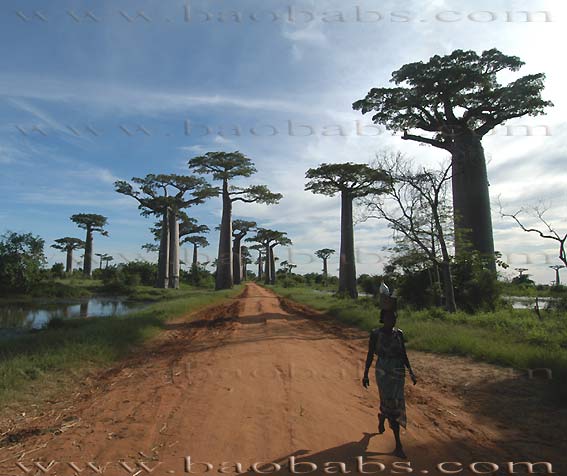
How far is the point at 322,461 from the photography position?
3314mm

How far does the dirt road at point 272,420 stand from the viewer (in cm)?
339

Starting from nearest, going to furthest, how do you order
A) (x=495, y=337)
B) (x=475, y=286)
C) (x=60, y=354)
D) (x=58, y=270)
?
1. (x=60, y=354)
2. (x=495, y=337)
3. (x=475, y=286)
4. (x=58, y=270)

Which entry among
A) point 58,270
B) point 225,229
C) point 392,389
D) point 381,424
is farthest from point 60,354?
point 58,270

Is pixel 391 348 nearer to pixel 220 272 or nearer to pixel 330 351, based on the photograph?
pixel 330 351

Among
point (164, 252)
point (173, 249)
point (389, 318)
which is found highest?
point (173, 249)

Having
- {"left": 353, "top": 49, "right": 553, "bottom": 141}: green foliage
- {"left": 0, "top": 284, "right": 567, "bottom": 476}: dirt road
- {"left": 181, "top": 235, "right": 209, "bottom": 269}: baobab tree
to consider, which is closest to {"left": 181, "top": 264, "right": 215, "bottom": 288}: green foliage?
{"left": 181, "top": 235, "right": 209, "bottom": 269}: baobab tree

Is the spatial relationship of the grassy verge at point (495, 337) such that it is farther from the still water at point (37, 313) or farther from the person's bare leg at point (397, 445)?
the still water at point (37, 313)

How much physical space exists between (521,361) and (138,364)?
6380mm

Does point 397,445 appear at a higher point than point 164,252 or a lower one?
lower

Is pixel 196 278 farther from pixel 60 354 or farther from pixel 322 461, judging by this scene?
pixel 322 461

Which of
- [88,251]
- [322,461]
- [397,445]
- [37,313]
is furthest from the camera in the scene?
[88,251]

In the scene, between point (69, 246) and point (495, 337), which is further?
point (69, 246)

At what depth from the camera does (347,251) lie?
76.7 ft

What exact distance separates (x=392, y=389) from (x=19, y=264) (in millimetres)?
27890
